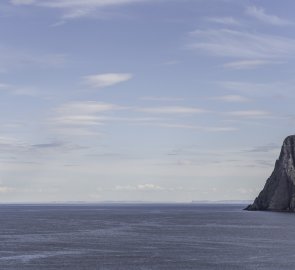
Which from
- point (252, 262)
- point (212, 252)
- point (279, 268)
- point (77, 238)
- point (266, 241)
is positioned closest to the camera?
point (279, 268)

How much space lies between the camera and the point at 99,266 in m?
104

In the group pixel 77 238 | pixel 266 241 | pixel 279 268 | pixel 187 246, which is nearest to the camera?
pixel 279 268

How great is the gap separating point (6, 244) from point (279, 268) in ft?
235

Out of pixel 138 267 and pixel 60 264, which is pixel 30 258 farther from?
pixel 138 267

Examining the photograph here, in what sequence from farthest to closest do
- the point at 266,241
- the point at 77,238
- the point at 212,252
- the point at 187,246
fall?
the point at 77,238 < the point at 266,241 < the point at 187,246 < the point at 212,252

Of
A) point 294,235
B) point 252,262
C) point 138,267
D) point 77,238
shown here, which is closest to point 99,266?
point 138,267

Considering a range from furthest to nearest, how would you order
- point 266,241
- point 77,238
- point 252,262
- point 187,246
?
1. point 77,238
2. point 266,241
3. point 187,246
4. point 252,262

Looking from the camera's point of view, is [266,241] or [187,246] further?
[266,241]

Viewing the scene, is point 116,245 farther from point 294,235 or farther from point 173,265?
point 294,235

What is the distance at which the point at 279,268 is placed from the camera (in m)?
101

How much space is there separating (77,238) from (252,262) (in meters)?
65.3

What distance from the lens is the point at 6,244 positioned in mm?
141625

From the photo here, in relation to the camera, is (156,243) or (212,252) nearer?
(212,252)

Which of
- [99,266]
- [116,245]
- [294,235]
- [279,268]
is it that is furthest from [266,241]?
[99,266]
